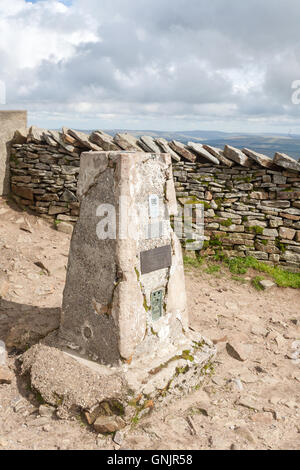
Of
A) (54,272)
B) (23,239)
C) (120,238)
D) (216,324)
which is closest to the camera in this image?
(120,238)

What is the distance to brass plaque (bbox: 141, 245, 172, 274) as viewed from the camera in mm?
3908

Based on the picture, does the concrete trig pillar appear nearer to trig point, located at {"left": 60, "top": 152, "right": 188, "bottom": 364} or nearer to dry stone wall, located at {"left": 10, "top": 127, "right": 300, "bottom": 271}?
trig point, located at {"left": 60, "top": 152, "right": 188, "bottom": 364}

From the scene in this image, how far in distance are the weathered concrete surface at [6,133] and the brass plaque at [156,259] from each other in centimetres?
600

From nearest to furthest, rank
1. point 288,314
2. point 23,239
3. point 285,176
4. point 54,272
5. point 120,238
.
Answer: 1. point 120,238
2. point 288,314
3. point 54,272
4. point 285,176
5. point 23,239

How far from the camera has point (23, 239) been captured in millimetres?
7613

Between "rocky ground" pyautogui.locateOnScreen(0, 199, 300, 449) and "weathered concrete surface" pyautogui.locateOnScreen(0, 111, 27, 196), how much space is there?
152cm

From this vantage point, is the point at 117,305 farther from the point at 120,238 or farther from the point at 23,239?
the point at 23,239

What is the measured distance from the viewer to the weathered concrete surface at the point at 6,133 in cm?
859

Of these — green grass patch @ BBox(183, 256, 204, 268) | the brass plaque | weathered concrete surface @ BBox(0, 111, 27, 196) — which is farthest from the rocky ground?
weathered concrete surface @ BBox(0, 111, 27, 196)
